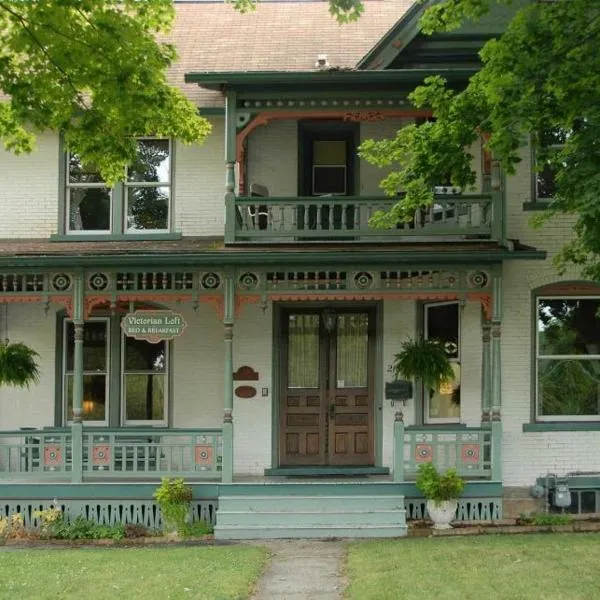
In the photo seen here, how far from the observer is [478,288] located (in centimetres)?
1363

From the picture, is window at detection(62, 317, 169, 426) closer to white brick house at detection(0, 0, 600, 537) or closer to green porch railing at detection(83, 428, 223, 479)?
white brick house at detection(0, 0, 600, 537)

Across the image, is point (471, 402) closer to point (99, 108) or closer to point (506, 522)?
point (506, 522)

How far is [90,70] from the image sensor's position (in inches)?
414

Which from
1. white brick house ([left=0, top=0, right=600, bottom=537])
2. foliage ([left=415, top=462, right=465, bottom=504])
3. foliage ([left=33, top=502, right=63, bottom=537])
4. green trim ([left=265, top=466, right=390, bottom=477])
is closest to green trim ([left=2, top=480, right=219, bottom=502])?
white brick house ([left=0, top=0, right=600, bottom=537])

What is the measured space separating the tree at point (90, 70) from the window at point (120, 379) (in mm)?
4952

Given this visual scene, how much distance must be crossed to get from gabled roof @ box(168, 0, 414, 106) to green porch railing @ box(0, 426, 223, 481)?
5.67 meters

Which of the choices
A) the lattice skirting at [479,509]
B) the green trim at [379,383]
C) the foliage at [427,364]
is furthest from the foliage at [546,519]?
the green trim at [379,383]

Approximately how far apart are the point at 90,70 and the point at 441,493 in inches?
296

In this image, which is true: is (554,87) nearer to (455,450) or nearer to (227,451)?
(455,450)

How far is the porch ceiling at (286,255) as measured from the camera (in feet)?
43.7

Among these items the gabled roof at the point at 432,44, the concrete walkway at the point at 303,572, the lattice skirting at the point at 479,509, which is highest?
the gabled roof at the point at 432,44

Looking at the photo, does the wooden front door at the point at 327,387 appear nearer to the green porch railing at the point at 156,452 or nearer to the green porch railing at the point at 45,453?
the green porch railing at the point at 156,452

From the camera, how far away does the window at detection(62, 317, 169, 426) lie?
15570 mm

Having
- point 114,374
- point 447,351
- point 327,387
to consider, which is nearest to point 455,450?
point 447,351
